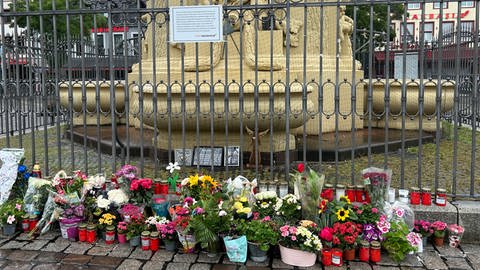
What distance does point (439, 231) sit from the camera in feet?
14.7

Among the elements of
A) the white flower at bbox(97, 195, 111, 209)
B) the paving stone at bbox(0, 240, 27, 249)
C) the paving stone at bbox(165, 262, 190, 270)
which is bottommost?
Answer: the paving stone at bbox(165, 262, 190, 270)

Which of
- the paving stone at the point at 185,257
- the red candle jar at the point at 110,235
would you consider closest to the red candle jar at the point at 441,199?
the paving stone at the point at 185,257

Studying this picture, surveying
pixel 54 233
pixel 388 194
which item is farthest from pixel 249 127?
pixel 54 233

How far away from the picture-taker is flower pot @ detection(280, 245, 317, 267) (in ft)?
13.3

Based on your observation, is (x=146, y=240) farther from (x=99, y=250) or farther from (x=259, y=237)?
(x=259, y=237)

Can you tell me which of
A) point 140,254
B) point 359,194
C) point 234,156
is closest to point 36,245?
point 140,254

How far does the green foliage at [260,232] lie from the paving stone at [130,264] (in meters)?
0.98

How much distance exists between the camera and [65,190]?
4863 mm

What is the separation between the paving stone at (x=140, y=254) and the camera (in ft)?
14.1

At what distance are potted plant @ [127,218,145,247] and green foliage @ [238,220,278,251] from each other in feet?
3.48

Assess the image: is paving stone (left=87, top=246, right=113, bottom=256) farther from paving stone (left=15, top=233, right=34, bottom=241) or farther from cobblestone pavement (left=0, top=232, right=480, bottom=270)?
paving stone (left=15, top=233, right=34, bottom=241)

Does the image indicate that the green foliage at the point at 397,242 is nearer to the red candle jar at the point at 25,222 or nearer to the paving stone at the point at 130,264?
the paving stone at the point at 130,264

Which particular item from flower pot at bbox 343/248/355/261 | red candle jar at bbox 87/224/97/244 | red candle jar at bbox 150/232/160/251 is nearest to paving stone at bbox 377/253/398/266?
flower pot at bbox 343/248/355/261

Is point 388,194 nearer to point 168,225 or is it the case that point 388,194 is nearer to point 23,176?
point 168,225
